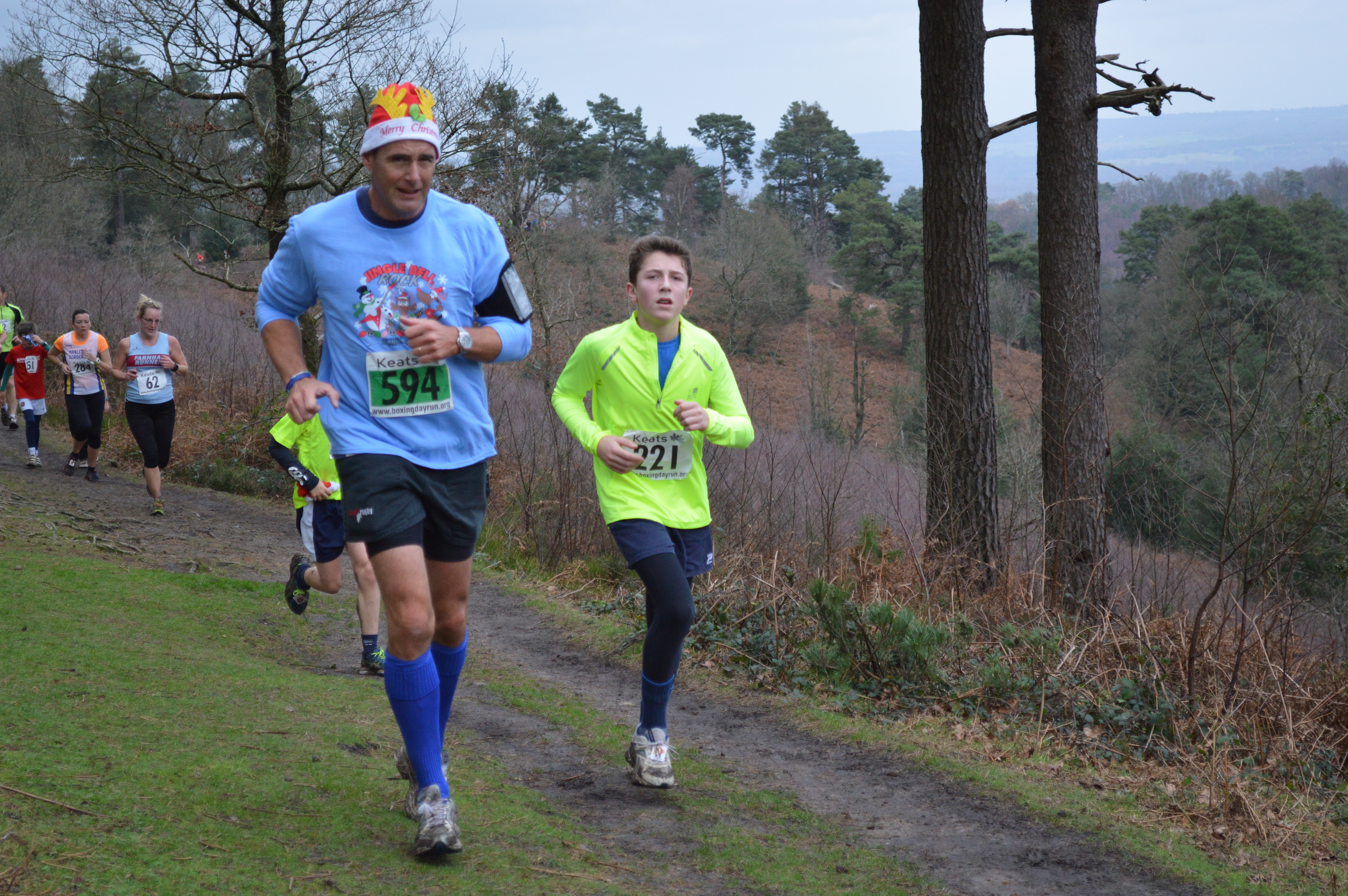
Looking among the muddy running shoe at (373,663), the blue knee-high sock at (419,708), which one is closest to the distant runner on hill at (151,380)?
the muddy running shoe at (373,663)

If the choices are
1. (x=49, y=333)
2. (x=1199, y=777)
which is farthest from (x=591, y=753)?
(x=49, y=333)

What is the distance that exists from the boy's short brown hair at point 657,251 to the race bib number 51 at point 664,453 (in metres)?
0.63

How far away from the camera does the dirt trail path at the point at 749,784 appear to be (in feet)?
12.7

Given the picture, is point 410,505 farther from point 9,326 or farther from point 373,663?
point 9,326

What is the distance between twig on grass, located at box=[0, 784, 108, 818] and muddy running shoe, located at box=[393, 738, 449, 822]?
873 mm

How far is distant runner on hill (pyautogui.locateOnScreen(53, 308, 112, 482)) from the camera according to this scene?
12.8 metres

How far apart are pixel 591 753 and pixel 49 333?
A: 20628 millimetres

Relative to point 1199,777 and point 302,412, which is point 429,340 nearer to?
point 302,412

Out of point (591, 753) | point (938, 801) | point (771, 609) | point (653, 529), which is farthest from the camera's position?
point (771, 609)

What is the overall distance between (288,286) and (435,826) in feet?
5.60

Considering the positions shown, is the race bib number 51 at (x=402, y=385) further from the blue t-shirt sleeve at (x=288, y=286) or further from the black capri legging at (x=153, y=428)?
the black capri legging at (x=153, y=428)

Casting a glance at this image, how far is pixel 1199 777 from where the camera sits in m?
4.92

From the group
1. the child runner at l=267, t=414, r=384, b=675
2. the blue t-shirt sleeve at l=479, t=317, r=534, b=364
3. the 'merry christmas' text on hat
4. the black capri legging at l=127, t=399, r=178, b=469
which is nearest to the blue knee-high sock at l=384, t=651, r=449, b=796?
the blue t-shirt sleeve at l=479, t=317, r=534, b=364

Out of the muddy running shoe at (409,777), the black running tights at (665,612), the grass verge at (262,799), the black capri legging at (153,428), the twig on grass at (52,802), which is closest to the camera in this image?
the grass verge at (262,799)
